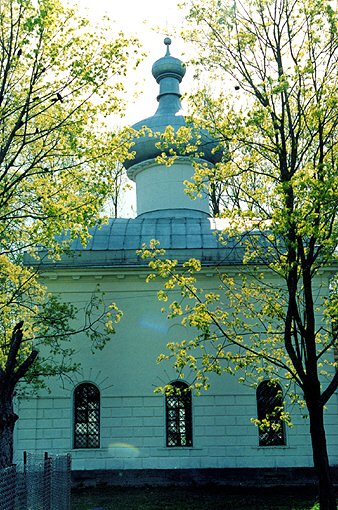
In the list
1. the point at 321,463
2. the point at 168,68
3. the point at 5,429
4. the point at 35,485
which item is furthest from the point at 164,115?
the point at 35,485

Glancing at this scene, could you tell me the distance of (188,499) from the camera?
11938 millimetres

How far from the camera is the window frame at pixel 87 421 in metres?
13.7

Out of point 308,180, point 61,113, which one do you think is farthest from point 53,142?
point 308,180

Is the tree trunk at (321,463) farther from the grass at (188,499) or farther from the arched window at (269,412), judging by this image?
the arched window at (269,412)

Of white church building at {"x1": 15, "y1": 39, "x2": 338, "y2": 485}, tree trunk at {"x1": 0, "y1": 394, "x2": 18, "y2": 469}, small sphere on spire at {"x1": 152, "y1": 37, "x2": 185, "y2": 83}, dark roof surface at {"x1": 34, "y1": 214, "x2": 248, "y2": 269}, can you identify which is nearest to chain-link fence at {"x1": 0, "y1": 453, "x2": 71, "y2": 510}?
tree trunk at {"x1": 0, "y1": 394, "x2": 18, "y2": 469}

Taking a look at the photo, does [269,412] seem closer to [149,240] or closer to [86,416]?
[86,416]

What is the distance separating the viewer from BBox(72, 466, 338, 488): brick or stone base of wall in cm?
1317

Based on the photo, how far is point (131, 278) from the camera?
14469 millimetres

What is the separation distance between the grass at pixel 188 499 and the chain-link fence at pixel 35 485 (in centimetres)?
208

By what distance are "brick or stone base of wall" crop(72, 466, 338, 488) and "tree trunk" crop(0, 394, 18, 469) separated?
4.94m

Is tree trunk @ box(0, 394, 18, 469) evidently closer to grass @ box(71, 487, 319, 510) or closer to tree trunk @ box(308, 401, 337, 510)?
grass @ box(71, 487, 319, 510)

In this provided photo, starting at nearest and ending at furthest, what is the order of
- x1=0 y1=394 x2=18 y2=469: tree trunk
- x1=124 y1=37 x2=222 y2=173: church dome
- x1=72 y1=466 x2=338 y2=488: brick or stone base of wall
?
x1=0 y1=394 x2=18 y2=469: tree trunk, x1=72 y1=466 x2=338 y2=488: brick or stone base of wall, x1=124 y1=37 x2=222 y2=173: church dome

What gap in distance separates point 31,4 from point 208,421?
9468mm

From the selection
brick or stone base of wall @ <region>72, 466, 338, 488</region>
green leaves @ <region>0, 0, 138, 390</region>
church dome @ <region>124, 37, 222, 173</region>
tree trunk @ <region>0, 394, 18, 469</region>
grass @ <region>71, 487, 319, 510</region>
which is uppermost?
church dome @ <region>124, 37, 222, 173</region>
